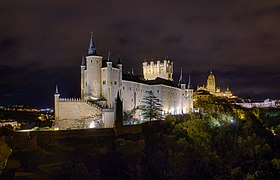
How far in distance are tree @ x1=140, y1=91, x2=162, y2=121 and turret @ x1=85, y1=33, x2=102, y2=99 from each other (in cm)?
827

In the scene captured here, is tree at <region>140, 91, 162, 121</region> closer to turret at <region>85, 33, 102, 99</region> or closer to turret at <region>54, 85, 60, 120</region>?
turret at <region>85, 33, 102, 99</region>

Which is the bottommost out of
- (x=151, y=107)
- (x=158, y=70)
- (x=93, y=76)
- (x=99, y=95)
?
(x=151, y=107)

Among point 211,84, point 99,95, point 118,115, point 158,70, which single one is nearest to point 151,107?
point 99,95

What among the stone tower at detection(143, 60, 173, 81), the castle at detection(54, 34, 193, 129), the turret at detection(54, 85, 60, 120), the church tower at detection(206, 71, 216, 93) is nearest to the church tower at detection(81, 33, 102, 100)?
the castle at detection(54, 34, 193, 129)

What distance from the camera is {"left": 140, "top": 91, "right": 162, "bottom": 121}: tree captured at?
55.5 metres

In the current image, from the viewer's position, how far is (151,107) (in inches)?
2264

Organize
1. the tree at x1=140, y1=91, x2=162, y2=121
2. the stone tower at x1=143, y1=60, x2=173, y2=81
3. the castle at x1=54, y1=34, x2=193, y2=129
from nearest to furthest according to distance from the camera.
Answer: the castle at x1=54, y1=34, x2=193, y2=129 < the tree at x1=140, y1=91, x2=162, y2=121 < the stone tower at x1=143, y1=60, x2=173, y2=81

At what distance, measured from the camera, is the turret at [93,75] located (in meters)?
51.3

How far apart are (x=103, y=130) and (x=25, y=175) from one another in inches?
416

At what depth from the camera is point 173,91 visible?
70250 millimetres

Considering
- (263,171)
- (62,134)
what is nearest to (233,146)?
(263,171)

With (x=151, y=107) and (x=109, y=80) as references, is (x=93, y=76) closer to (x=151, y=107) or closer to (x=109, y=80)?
(x=109, y=80)

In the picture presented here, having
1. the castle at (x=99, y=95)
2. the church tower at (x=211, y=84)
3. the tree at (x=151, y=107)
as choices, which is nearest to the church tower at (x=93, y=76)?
the castle at (x=99, y=95)

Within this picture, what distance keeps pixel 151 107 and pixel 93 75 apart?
35.1 feet
